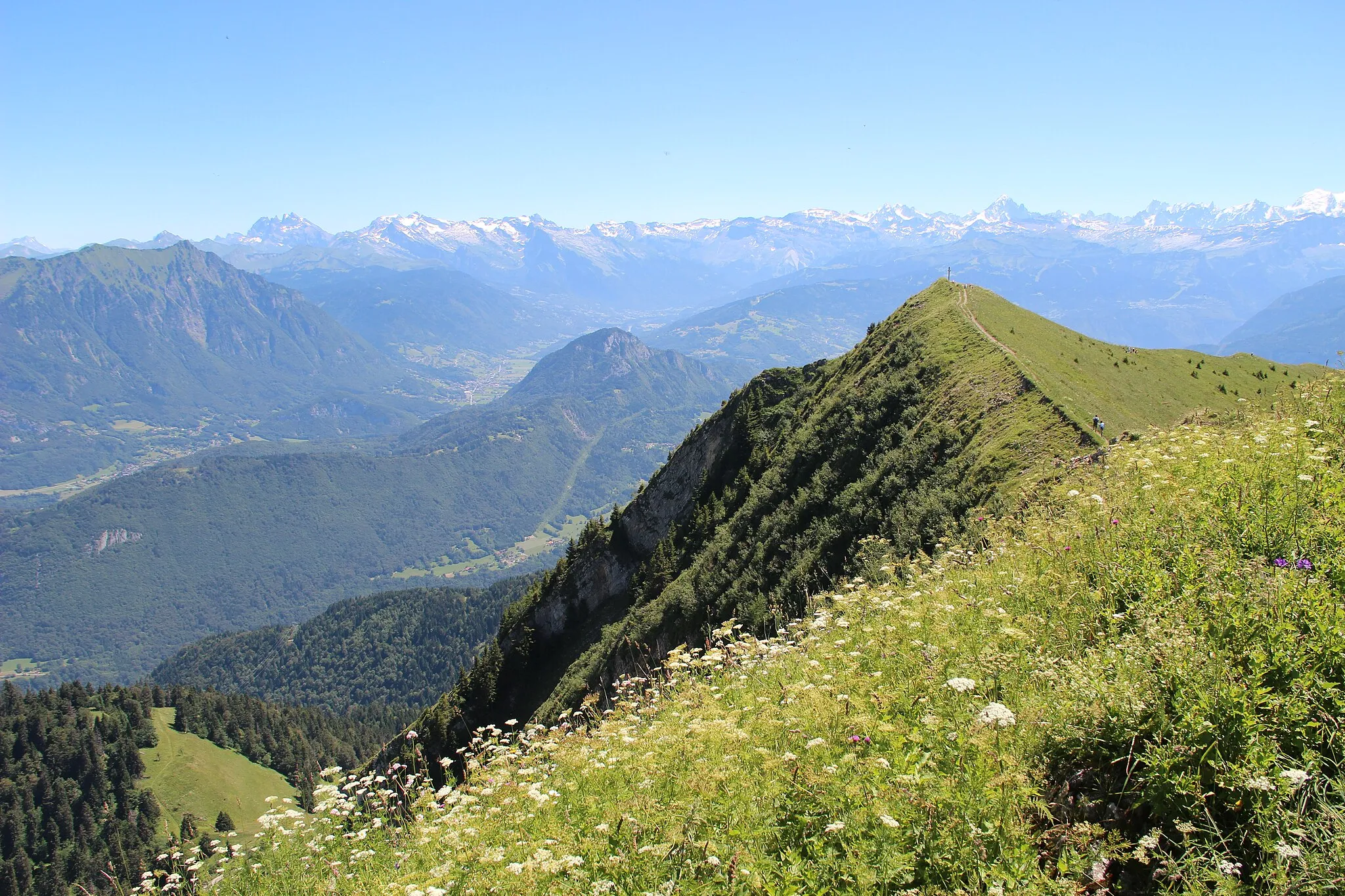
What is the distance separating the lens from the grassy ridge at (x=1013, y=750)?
18.0 feet

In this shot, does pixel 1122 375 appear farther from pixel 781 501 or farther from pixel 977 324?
pixel 781 501

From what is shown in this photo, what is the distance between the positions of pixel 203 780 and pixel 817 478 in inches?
5678

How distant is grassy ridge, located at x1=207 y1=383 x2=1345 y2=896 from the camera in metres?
5.48

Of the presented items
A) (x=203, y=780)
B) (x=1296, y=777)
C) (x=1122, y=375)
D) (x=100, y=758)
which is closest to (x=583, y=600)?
(x=1122, y=375)

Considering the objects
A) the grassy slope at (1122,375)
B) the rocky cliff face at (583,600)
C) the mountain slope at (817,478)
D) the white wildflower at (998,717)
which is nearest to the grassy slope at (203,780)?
the rocky cliff face at (583,600)

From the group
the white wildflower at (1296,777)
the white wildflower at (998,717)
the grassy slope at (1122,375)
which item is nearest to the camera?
the white wildflower at (1296,777)

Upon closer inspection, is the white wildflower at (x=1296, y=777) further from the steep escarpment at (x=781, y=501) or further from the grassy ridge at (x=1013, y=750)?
the steep escarpment at (x=781, y=501)

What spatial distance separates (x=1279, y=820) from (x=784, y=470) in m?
49.5

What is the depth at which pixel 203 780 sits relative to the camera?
131m

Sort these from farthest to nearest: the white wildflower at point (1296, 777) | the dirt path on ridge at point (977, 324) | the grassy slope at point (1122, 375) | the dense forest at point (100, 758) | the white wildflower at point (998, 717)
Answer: the dense forest at point (100, 758) → the dirt path on ridge at point (977, 324) → the grassy slope at point (1122, 375) → the white wildflower at point (998, 717) → the white wildflower at point (1296, 777)

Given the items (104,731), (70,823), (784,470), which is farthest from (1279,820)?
(104,731)

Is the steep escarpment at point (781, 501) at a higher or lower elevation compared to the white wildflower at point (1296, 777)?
lower

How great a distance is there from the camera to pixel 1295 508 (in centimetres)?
866

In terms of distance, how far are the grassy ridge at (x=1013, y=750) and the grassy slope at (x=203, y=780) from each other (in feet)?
465
